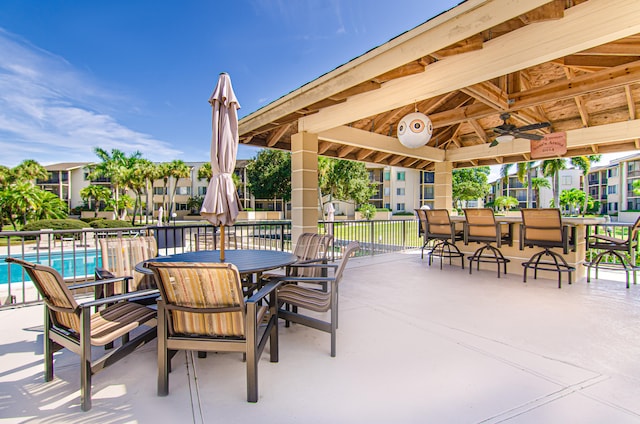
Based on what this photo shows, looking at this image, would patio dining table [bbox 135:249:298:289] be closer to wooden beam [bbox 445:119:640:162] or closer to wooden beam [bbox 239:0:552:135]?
wooden beam [bbox 239:0:552:135]

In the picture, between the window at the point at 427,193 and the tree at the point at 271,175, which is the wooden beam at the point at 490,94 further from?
the window at the point at 427,193

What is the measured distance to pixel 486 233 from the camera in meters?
5.29

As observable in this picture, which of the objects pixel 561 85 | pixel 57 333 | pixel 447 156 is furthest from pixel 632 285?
pixel 57 333

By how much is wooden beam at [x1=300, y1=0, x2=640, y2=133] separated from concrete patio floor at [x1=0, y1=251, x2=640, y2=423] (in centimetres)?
269

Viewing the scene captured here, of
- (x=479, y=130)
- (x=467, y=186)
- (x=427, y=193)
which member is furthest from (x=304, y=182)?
(x=427, y=193)

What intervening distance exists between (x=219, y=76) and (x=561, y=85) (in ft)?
16.5

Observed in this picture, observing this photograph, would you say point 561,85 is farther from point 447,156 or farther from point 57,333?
point 57,333

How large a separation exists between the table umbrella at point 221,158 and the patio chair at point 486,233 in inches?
170

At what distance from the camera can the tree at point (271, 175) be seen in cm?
2572

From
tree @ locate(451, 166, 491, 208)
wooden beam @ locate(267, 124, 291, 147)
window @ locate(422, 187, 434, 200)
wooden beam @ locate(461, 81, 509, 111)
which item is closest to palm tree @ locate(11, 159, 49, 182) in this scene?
wooden beam @ locate(267, 124, 291, 147)

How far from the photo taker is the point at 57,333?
2.02m

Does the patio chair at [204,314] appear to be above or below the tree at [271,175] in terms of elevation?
below

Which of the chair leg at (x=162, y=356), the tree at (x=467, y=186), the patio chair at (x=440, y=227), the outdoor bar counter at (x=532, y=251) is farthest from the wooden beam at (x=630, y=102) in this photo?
the tree at (x=467, y=186)

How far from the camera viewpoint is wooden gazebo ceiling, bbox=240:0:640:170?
3.40 m
